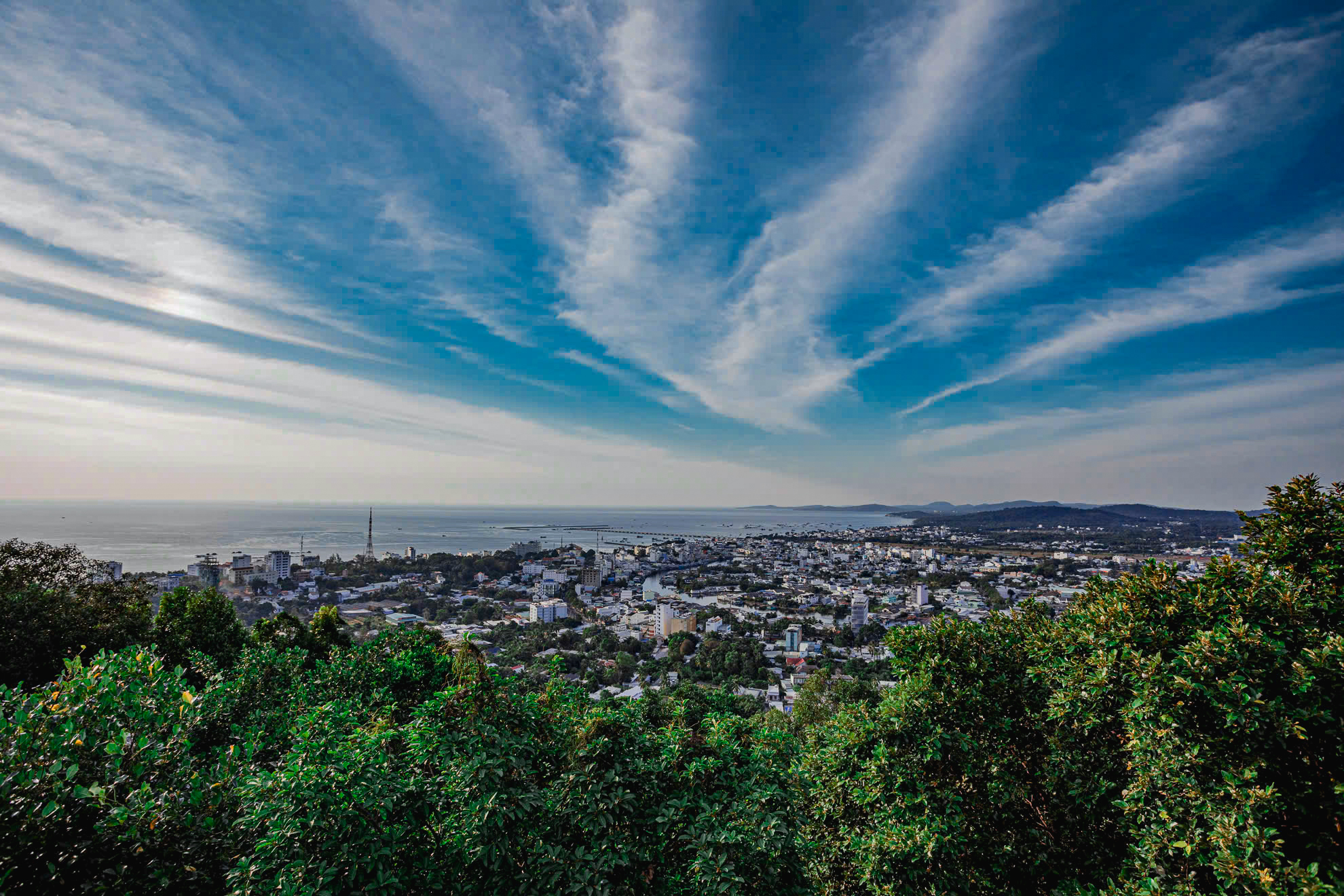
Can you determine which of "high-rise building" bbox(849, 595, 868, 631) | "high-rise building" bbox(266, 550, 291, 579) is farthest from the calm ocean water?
"high-rise building" bbox(849, 595, 868, 631)

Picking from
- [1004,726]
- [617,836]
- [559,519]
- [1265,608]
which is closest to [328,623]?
[617,836]

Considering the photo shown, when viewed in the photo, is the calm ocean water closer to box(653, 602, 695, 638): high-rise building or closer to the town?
the town

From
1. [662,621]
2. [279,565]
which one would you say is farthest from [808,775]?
[279,565]

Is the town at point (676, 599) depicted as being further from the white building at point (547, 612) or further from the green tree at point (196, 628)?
the green tree at point (196, 628)

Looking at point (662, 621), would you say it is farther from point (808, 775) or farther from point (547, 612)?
point (808, 775)

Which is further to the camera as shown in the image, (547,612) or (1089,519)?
(1089,519)

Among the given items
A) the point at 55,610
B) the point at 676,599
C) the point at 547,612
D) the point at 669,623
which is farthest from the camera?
the point at 676,599

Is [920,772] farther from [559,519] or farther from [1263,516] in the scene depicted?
[559,519]
